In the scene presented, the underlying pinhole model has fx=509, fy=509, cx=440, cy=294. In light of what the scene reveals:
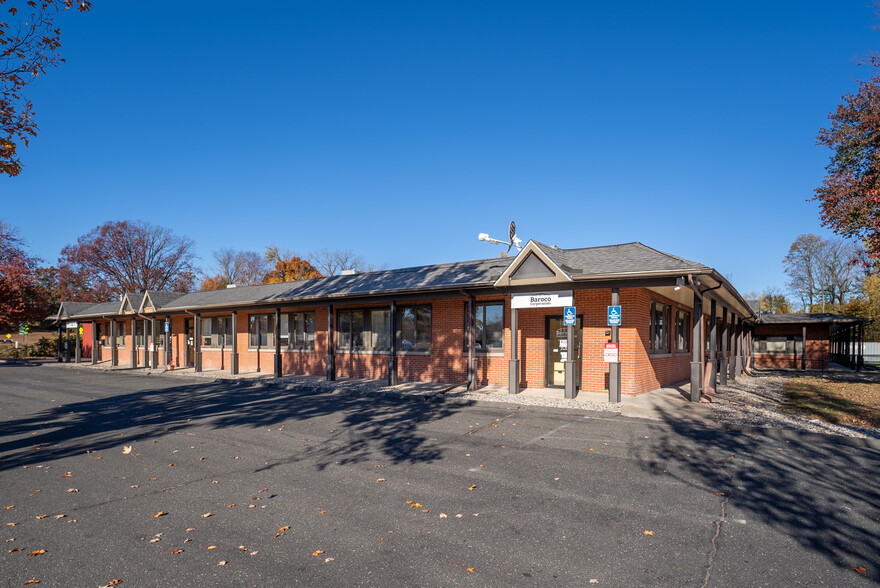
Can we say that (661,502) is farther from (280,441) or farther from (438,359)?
(438,359)

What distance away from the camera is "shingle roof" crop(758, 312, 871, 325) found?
28281 millimetres

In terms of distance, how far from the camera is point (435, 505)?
561 centimetres

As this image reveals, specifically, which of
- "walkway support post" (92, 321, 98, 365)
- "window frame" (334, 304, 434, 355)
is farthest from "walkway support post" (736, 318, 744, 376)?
"walkway support post" (92, 321, 98, 365)

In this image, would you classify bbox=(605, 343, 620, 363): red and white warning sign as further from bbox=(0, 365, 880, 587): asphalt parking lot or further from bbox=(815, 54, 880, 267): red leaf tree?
bbox=(815, 54, 880, 267): red leaf tree

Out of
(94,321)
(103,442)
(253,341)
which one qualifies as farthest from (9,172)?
(94,321)

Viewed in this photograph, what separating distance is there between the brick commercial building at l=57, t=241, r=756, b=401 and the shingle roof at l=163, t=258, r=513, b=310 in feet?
0.30

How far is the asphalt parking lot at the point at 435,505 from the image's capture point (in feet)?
13.5

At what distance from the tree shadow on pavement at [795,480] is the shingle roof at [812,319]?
78.9ft

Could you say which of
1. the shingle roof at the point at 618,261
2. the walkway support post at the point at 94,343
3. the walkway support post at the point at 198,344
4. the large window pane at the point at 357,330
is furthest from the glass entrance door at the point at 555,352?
the walkway support post at the point at 94,343

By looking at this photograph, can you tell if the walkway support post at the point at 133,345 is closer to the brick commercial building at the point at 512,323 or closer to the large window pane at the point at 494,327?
the brick commercial building at the point at 512,323

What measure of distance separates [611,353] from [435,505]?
8.29m

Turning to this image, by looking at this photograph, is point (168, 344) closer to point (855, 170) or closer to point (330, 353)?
point (330, 353)

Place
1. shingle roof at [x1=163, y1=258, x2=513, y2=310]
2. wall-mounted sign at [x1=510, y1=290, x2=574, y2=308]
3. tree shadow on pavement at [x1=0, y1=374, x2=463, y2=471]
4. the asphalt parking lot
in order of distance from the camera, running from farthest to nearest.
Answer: shingle roof at [x1=163, y1=258, x2=513, y2=310] → wall-mounted sign at [x1=510, y1=290, x2=574, y2=308] → tree shadow on pavement at [x1=0, y1=374, x2=463, y2=471] → the asphalt parking lot

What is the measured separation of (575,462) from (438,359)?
10048 millimetres
